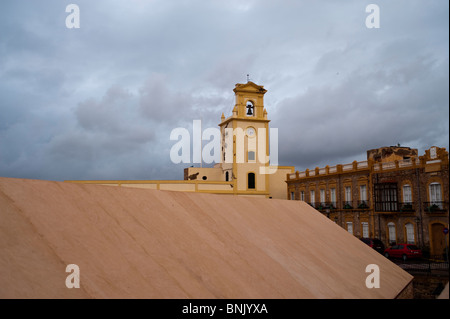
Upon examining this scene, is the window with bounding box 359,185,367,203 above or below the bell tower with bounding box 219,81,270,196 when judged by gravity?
below

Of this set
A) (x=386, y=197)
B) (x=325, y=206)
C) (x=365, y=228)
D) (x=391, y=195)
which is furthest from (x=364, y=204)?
(x=325, y=206)

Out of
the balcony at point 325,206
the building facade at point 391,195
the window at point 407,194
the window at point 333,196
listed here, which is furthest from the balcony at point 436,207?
the window at point 333,196

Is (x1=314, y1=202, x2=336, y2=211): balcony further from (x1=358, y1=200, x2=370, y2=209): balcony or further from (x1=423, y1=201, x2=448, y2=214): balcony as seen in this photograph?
(x1=423, y1=201, x2=448, y2=214): balcony

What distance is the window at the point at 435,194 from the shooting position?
22641mm

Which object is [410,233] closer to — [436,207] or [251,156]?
[436,207]

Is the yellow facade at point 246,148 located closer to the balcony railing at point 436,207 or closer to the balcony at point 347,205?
the balcony at point 347,205

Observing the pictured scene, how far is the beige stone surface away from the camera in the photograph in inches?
117

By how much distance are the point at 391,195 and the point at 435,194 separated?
3259mm

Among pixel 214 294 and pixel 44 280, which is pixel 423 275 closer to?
pixel 214 294

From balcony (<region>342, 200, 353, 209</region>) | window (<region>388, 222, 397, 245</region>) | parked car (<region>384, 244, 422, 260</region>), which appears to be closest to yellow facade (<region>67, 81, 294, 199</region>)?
balcony (<region>342, 200, 353, 209</region>)

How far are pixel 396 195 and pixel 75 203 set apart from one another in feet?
84.1

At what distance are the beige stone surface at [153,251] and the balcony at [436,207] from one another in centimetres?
1976

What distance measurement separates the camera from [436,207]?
74.0ft

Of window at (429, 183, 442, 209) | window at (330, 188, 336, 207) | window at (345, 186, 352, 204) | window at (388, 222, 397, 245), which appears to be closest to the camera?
window at (429, 183, 442, 209)
